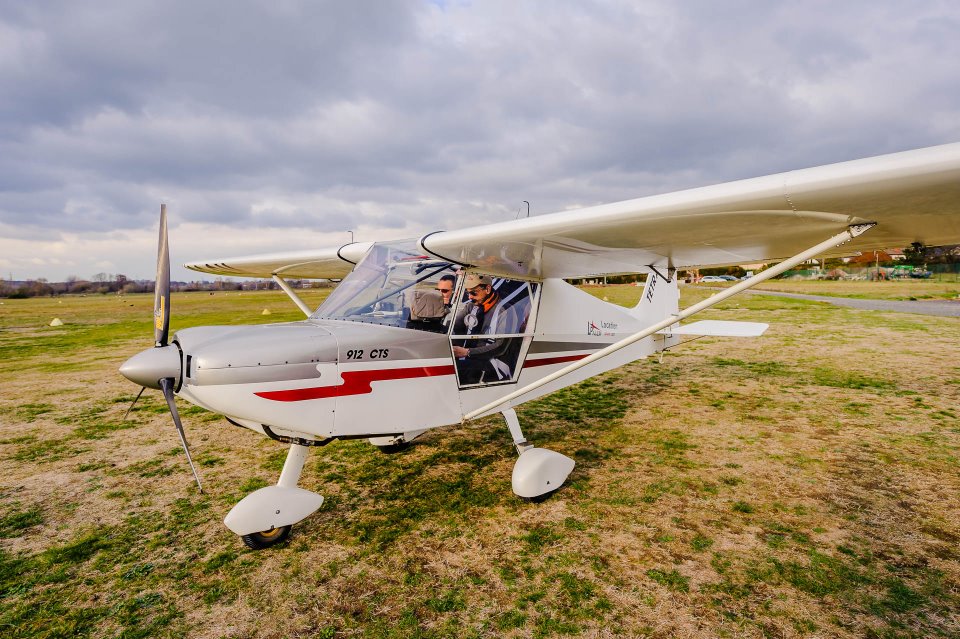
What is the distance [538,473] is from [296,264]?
13.5 ft

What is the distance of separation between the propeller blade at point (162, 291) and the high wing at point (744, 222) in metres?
1.79

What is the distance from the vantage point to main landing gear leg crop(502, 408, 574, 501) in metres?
3.58

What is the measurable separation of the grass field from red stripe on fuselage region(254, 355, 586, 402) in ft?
3.46

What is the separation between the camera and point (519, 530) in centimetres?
323

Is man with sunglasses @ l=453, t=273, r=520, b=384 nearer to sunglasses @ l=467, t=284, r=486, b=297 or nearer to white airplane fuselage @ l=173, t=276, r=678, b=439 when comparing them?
sunglasses @ l=467, t=284, r=486, b=297

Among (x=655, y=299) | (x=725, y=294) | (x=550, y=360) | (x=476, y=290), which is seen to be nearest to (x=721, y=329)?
(x=655, y=299)

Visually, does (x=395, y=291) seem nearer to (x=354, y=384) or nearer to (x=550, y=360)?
(x=354, y=384)

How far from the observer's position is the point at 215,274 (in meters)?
7.49

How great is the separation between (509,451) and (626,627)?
8.24 feet

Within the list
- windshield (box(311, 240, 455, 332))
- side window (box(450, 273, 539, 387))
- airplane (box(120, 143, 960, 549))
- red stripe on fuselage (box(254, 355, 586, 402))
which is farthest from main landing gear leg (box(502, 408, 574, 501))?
windshield (box(311, 240, 455, 332))

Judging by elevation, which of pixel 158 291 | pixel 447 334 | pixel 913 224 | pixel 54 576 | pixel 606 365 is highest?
pixel 913 224

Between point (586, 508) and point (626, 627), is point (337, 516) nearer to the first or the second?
point (586, 508)

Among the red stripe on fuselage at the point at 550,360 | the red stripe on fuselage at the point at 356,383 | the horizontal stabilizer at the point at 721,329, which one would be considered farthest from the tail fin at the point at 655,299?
the red stripe on fuselage at the point at 356,383

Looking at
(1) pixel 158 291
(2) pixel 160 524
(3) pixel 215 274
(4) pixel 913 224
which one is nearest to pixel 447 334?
(1) pixel 158 291
